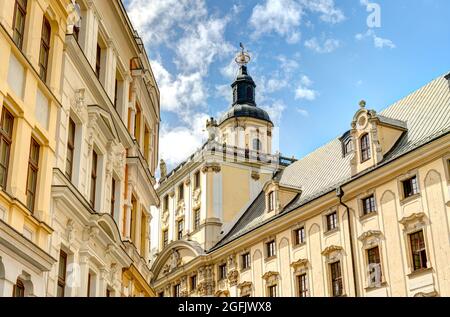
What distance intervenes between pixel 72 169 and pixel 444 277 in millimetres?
17891

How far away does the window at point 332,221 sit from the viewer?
3609 cm

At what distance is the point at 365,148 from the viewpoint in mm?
35844

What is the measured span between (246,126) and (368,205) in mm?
26652

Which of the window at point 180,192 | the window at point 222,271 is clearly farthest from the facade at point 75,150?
the window at point 180,192

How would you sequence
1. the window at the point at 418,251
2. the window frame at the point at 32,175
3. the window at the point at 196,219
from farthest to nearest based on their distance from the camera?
the window at the point at 196,219, the window at the point at 418,251, the window frame at the point at 32,175

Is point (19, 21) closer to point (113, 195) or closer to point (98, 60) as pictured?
point (98, 60)

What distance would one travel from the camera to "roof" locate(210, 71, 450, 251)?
33.5 metres

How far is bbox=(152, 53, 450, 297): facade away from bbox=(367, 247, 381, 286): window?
5cm

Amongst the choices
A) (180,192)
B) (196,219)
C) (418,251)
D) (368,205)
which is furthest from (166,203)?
(418,251)

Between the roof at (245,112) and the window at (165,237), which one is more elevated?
the roof at (245,112)

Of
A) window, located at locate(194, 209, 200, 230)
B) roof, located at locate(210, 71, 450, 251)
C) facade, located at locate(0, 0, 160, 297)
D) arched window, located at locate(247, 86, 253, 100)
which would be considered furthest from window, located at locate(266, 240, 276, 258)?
arched window, located at locate(247, 86, 253, 100)

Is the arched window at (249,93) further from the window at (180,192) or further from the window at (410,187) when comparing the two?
the window at (410,187)

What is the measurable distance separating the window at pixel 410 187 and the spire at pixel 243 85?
3128 centimetres

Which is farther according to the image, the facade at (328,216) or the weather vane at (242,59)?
the weather vane at (242,59)
